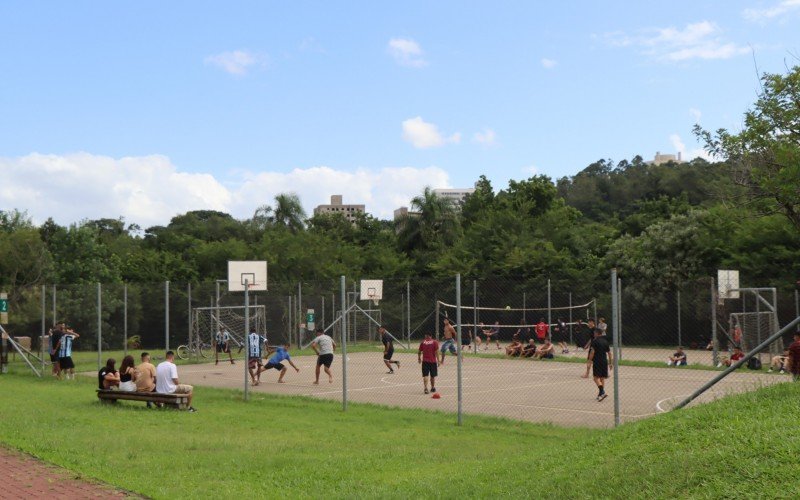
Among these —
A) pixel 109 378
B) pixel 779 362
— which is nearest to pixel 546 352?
pixel 779 362

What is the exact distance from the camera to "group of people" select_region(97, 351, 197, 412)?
16938mm

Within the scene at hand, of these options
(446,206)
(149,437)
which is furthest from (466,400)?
(446,206)

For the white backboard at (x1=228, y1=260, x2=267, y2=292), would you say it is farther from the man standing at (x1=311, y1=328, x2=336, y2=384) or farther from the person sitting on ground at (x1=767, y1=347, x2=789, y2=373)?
the person sitting on ground at (x1=767, y1=347, x2=789, y2=373)

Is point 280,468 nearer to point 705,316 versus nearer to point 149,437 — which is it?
point 149,437

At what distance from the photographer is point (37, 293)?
38.5 metres

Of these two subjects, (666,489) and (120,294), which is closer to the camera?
(666,489)

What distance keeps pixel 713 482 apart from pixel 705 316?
21.2 m

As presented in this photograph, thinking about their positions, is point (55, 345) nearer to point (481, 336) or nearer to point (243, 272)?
point (243, 272)

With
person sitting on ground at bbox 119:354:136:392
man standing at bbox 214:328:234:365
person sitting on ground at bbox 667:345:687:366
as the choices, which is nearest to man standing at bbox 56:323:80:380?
person sitting on ground at bbox 119:354:136:392

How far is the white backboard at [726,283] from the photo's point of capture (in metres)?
24.0

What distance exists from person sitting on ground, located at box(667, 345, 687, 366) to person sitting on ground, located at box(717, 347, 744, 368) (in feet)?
3.52

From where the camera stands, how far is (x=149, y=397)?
16.9m

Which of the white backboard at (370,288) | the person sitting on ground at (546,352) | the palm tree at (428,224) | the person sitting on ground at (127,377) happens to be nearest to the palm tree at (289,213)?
the palm tree at (428,224)

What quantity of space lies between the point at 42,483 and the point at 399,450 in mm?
4416
